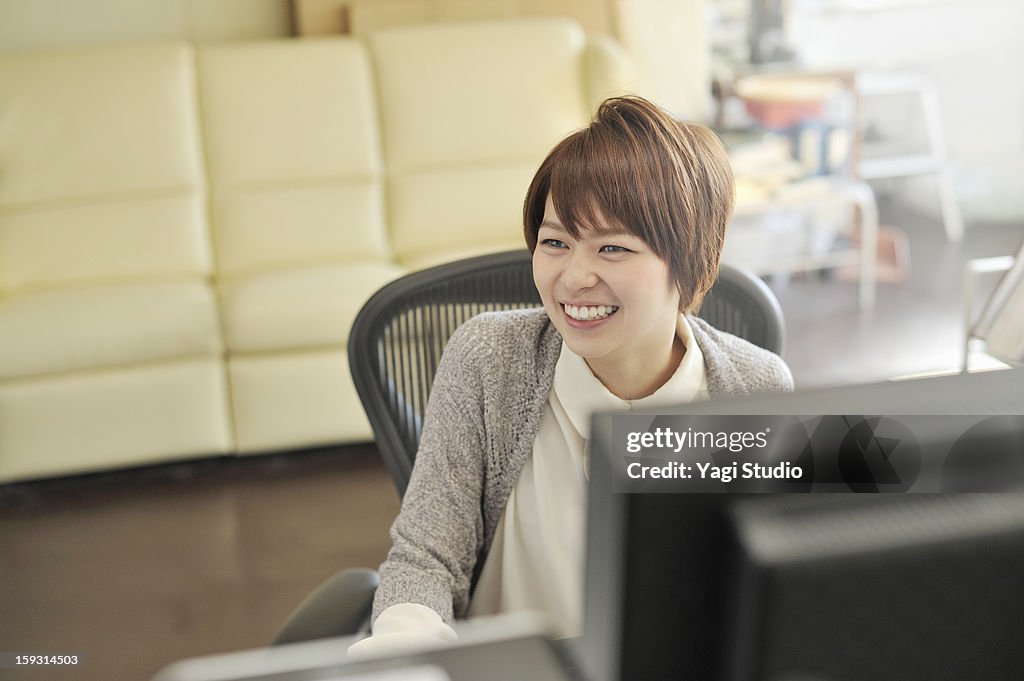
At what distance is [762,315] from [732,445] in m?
0.95

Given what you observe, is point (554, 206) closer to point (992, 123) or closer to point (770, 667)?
point (770, 667)

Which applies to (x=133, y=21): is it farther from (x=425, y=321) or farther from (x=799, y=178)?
(x=425, y=321)

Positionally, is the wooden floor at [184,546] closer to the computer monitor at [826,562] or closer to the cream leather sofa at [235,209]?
the cream leather sofa at [235,209]

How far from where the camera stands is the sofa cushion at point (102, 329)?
2.96 meters

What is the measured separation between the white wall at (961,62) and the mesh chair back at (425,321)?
402 centimetres

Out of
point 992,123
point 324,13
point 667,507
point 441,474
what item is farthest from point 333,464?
point 992,123

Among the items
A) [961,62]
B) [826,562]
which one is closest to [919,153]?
[961,62]

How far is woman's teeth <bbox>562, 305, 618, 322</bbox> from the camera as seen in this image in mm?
1209

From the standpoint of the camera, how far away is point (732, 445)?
462 millimetres

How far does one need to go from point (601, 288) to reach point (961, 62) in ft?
15.2

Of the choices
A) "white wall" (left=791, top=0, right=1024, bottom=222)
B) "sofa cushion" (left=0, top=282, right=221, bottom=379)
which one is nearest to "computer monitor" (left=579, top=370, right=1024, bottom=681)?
"sofa cushion" (left=0, top=282, right=221, bottom=379)

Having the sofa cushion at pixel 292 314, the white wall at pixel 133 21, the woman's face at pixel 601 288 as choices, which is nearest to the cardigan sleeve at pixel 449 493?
the woman's face at pixel 601 288

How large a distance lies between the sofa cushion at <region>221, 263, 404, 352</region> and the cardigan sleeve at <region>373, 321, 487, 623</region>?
5.88ft

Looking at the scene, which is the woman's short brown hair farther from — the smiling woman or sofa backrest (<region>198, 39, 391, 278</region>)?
sofa backrest (<region>198, 39, 391, 278</region>)
